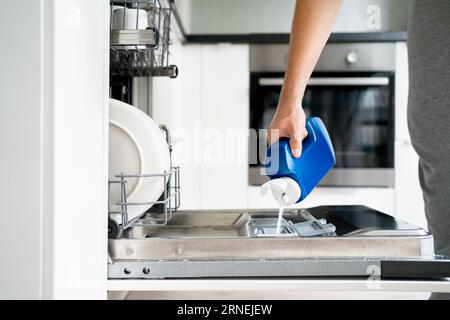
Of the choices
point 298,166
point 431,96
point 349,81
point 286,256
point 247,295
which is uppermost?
point 349,81

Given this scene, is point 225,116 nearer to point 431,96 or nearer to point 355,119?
point 355,119

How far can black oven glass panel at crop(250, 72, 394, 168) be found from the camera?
5.82ft

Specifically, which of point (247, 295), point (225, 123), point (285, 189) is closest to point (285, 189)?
point (285, 189)

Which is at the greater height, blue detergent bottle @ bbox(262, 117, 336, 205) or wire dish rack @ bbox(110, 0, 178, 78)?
wire dish rack @ bbox(110, 0, 178, 78)

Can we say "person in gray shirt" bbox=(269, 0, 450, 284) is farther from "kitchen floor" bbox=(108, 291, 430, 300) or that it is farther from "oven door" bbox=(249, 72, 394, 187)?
"oven door" bbox=(249, 72, 394, 187)

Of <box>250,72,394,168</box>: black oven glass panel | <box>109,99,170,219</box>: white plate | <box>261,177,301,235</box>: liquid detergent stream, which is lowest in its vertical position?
<box>261,177,301,235</box>: liquid detergent stream

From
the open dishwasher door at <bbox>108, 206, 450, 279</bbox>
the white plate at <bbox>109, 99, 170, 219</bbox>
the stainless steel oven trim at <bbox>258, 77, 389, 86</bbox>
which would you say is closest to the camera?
the open dishwasher door at <bbox>108, 206, 450, 279</bbox>

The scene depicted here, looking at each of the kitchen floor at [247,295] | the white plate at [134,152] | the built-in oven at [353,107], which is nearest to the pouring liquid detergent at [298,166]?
the white plate at [134,152]

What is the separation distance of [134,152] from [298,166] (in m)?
0.26

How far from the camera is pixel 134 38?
0.64 metres

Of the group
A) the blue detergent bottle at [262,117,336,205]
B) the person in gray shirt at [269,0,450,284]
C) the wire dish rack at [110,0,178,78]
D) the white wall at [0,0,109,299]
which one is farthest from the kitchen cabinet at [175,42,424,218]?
the white wall at [0,0,109,299]

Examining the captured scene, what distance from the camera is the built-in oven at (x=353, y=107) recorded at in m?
1.77

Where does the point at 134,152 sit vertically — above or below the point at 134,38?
below
